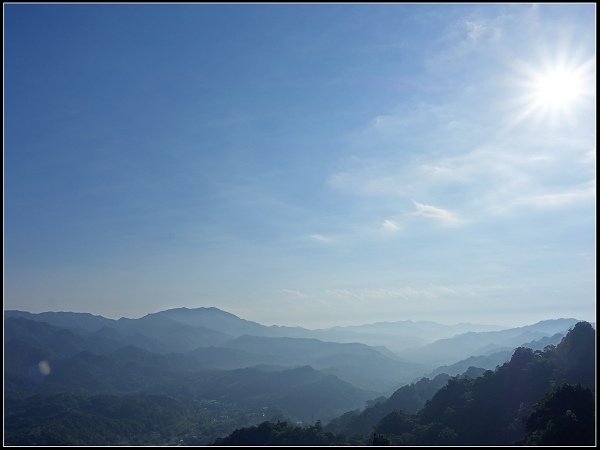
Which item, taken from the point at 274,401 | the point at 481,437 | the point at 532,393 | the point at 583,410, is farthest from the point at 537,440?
the point at 274,401

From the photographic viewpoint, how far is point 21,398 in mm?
186250

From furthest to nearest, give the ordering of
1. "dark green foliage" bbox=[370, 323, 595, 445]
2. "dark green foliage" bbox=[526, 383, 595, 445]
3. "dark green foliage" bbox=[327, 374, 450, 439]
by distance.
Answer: "dark green foliage" bbox=[327, 374, 450, 439], "dark green foliage" bbox=[370, 323, 595, 445], "dark green foliage" bbox=[526, 383, 595, 445]

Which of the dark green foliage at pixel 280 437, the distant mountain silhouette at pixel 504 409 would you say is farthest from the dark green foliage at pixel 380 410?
the dark green foliage at pixel 280 437

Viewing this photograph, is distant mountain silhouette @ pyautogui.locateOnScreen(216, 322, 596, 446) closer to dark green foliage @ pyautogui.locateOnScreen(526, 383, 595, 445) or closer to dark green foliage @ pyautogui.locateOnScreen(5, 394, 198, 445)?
dark green foliage @ pyautogui.locateOnScreen(526, 383, 595, 445)

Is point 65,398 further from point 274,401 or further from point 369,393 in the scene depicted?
point 369,393

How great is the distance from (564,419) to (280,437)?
31076mm

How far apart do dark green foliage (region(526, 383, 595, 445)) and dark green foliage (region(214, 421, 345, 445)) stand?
2234cm

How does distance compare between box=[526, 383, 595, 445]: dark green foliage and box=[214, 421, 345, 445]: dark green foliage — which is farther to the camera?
box=[214, 421, 345, 445]: dark green foliage

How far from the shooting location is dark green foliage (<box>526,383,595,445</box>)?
110ft

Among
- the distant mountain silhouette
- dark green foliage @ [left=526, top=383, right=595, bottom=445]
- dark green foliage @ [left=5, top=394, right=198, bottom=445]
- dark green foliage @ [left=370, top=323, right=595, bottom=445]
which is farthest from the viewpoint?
dark green foliage @ [left=5, top=394, right=198, bottom=445]

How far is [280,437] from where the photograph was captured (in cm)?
5156

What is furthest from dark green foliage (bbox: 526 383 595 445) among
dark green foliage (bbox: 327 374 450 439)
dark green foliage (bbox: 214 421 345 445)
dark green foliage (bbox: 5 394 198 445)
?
dark green foliage (bbox: 5 394 198 445)

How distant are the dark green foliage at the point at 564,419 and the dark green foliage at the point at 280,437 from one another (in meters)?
22.3

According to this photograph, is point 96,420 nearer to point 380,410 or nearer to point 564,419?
point 380,410
